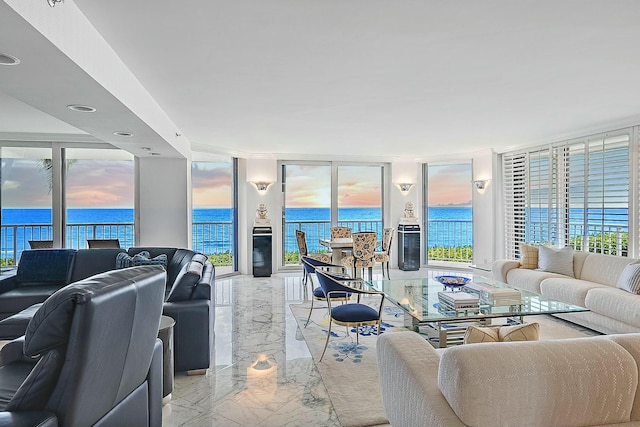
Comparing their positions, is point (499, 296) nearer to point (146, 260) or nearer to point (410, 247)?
point (146, 260)

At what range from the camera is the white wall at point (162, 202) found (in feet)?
21.0

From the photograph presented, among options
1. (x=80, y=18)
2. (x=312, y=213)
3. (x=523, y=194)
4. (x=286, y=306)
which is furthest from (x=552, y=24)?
(x=312, y=213)

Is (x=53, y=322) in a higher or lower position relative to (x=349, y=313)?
higher

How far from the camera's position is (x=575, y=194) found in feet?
19.4

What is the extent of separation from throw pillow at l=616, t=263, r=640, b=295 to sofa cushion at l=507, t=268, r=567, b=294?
0.83m

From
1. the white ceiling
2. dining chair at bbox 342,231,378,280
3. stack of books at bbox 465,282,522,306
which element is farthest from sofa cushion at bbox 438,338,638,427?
dining chair at bbox 342,231,378,280

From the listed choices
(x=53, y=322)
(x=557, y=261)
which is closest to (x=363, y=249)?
(x=557, y=261)

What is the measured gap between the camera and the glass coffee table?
328cm

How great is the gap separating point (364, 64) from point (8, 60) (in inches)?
91.9

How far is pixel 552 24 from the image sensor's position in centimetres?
242

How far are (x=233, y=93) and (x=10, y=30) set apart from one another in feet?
7.01

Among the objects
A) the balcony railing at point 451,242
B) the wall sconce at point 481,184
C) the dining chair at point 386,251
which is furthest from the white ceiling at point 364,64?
the balcony railing at point 451,242

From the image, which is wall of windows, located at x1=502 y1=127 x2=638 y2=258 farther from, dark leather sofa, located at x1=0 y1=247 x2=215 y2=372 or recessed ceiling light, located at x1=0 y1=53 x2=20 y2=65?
recessed ceiling light, located at x1=0 y1=53 x2=20 y2=65

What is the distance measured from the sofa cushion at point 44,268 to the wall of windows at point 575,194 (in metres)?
7.06
